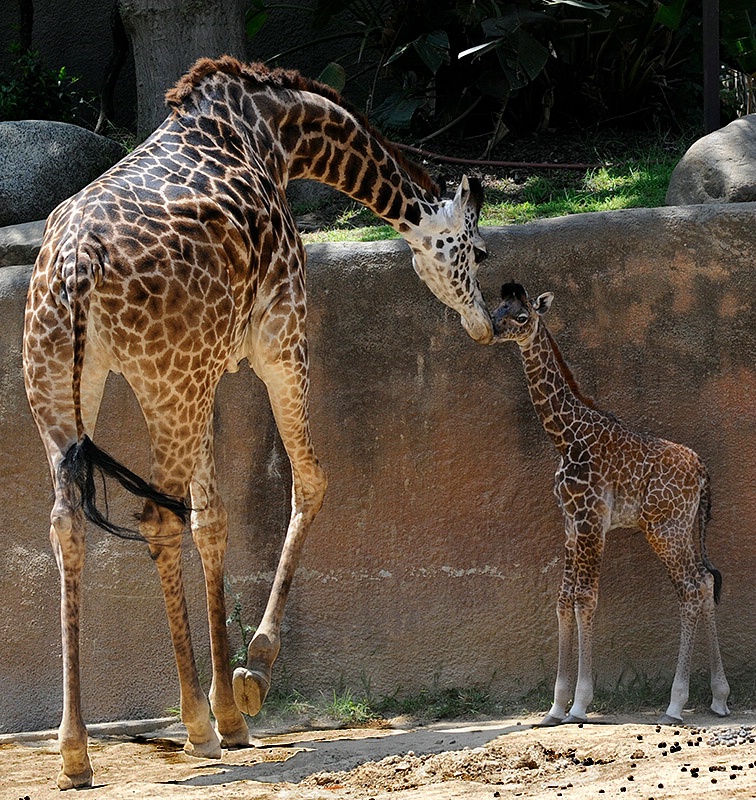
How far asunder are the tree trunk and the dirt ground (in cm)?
438

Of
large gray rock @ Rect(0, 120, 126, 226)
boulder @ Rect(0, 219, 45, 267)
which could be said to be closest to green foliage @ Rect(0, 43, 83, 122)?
large gray rock @ Rect(0, 120, 126, 226)

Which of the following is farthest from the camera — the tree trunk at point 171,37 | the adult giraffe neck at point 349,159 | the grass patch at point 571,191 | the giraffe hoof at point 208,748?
the tree trunk at point 171,37

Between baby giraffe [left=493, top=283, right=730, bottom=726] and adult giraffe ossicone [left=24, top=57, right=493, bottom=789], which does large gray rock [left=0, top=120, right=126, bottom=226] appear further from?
baby giraffe [left=493, top=283, right=730, bottom=726]

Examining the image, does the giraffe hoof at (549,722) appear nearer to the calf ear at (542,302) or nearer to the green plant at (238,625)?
the green plant at (238,625)

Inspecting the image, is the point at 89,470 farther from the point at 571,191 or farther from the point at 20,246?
the point at 571,191

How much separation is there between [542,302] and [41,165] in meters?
3.79

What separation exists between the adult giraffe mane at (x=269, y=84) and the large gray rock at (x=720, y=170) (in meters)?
1.37

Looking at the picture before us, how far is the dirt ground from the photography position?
4.21 m

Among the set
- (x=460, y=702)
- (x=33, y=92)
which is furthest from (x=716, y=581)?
(x=33, y=92)

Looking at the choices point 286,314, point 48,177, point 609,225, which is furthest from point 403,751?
point 48,177

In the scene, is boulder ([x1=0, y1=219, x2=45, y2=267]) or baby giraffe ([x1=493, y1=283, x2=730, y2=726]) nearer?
baby giraffe ([x1=493, y1=283, x2=730, y2=726])

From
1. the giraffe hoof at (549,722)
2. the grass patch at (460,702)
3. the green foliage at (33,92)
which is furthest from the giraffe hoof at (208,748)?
the green foliage at (33,92)

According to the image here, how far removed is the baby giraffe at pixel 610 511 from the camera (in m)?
5.21

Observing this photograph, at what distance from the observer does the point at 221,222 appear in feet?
15.8
